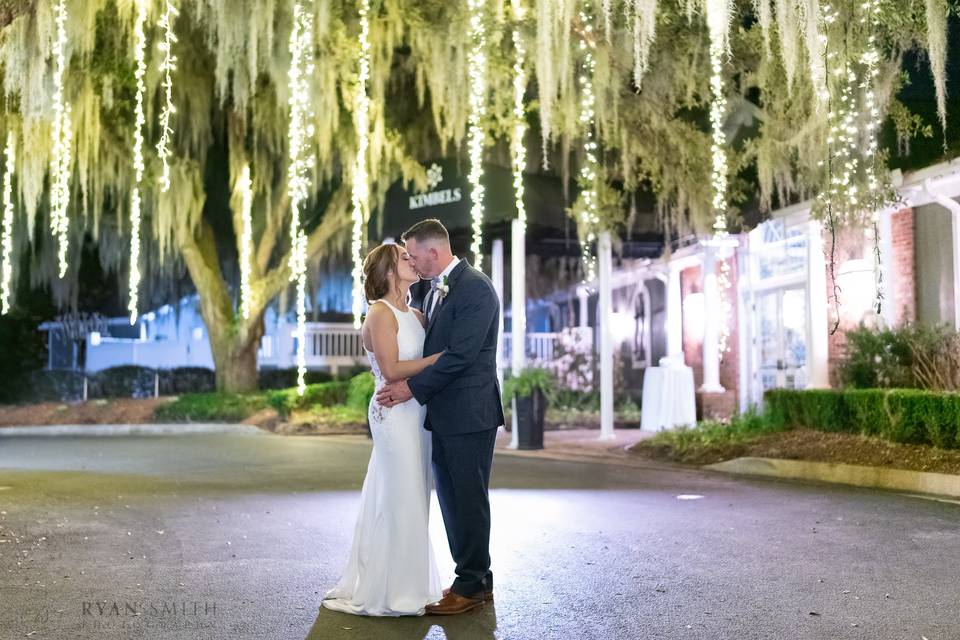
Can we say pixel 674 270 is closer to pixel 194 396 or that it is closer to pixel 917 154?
pixel 917 154

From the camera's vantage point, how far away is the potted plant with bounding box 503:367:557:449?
48.4ft

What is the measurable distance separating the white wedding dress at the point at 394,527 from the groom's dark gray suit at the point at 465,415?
126mm

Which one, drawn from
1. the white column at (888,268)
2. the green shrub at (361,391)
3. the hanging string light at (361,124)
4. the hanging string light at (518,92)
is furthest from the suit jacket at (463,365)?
the green shrub at (361,391)

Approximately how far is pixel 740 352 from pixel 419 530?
45.3 ft

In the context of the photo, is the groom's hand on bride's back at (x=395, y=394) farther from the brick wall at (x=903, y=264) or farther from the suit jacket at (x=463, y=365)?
the brick wall at (x=903, y=264)

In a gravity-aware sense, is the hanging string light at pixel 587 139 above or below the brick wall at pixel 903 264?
above

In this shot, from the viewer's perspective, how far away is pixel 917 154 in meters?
13.1

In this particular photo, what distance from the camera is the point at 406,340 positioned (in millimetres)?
5156

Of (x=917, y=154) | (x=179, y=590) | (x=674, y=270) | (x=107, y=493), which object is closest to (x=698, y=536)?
(x=179, y=590)

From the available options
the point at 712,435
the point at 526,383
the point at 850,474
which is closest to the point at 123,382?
the point at 526,383

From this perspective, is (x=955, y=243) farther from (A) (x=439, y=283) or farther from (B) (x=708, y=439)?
(A) (x=439, y=283)

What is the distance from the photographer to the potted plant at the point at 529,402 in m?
14.8

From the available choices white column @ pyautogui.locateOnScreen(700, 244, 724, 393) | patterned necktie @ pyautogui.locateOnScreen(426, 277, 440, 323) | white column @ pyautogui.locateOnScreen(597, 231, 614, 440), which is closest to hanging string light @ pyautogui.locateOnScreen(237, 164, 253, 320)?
white column @ pyautogui.locateOnScreen(597, 231, 614, 440)

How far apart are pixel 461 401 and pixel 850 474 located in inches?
250
